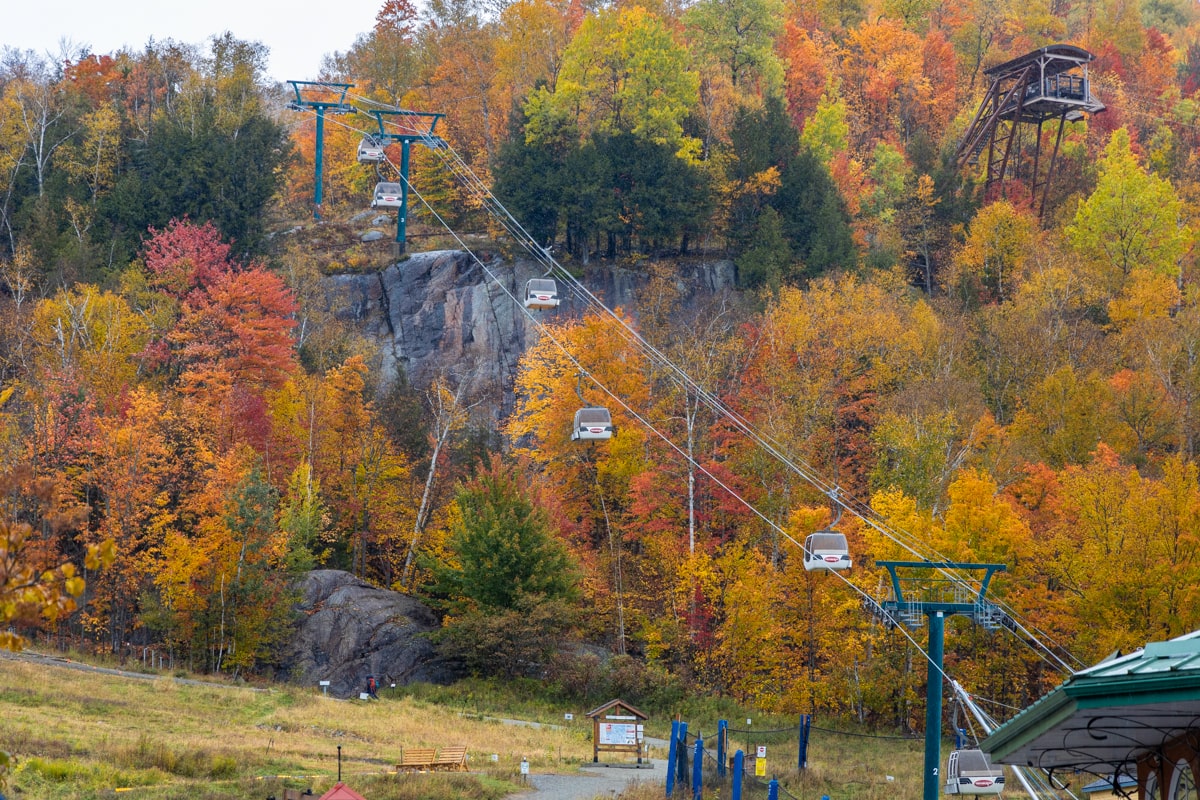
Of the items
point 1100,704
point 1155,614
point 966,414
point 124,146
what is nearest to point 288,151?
point 124,146

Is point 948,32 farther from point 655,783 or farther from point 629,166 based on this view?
point 655,783

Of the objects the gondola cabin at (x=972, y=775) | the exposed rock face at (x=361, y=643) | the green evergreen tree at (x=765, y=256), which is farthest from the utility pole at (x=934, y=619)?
the green evergreen tree at (x=765, y=256)

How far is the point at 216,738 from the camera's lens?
35062 mm

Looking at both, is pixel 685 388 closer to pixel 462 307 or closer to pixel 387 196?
pixel 387 196

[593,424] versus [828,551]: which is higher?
[593,424]

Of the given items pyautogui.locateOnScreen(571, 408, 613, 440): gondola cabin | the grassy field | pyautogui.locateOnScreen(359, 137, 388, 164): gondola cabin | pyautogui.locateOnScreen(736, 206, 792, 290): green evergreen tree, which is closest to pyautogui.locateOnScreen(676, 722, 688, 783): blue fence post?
the grassy field

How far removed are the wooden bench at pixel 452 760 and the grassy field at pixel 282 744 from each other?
0.48 metres

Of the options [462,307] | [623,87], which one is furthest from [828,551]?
[623,87]

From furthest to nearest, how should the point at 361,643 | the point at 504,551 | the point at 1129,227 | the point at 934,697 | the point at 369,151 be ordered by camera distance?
the point at 1129,227, the point at 361,643, the point at 504,551, the point at 369,151, the point at 934,697

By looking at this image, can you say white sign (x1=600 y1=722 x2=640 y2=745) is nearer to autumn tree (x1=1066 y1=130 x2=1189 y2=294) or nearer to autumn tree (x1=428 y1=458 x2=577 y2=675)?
autumn tree (x1=428 y1=458 x2=577 y2=675)

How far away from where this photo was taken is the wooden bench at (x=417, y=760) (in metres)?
32.1

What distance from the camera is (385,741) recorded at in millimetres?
37938

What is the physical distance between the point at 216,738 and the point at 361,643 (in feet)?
59.9

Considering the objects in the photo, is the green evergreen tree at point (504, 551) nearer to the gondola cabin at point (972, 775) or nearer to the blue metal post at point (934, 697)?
the blue metal post at point (934, 697)
